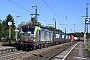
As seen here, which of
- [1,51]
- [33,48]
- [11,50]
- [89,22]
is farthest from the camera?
[89,22]

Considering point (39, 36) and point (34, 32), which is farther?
point (39, 36)

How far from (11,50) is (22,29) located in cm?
366

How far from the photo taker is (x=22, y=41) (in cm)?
2866

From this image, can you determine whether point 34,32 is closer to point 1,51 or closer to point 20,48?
point 20,48

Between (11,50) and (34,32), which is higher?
(34,32)

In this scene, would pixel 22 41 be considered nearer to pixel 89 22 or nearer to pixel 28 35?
pixel 28 35

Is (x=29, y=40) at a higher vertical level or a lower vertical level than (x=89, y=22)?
lower

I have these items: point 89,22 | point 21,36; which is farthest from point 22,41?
point 89,22

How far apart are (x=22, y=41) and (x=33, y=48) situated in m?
1.96

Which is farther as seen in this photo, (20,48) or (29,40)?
(20,48)

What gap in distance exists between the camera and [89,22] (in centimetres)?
3875

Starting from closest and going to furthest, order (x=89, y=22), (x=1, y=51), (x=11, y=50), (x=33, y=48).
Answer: (x=1, y=51)
(x=11, y=50)
(x=33, y=48)
(x=89, y=22)

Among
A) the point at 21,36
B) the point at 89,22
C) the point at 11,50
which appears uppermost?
the point at 89,22

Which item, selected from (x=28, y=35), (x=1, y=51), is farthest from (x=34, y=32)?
(x=1, y=51)
